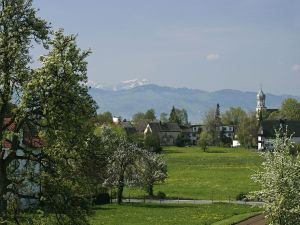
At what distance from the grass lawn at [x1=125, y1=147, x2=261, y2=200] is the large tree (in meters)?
45.0

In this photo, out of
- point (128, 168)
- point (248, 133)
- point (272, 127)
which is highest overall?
point (272, 127)

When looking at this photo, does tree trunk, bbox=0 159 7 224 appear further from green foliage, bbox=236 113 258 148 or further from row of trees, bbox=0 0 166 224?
green foliage, bbox=236 113 258 148

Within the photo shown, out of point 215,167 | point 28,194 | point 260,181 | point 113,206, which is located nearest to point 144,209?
point 113,206

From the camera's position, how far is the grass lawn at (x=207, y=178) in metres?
76.1

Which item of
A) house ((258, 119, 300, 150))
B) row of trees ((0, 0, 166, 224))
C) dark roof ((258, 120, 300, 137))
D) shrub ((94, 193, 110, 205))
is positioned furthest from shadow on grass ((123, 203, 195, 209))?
dark roof ((258, 120, 300, 137))

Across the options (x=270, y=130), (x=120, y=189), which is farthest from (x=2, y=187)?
(x=270, y=130)

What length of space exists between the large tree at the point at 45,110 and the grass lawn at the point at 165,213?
65.7 ft

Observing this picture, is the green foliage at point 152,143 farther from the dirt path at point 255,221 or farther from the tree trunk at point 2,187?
the tree trunk at point 2,187

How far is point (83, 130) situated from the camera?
69.4 ft

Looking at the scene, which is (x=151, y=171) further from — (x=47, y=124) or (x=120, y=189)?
(x=47, y=124)

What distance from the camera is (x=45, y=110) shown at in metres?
20.2

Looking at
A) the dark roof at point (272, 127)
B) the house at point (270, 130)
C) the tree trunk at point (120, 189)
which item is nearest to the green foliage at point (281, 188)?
the tree trunk at point (120, 189)

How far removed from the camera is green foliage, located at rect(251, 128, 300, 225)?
27.6 m

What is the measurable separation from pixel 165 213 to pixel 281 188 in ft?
85.5
